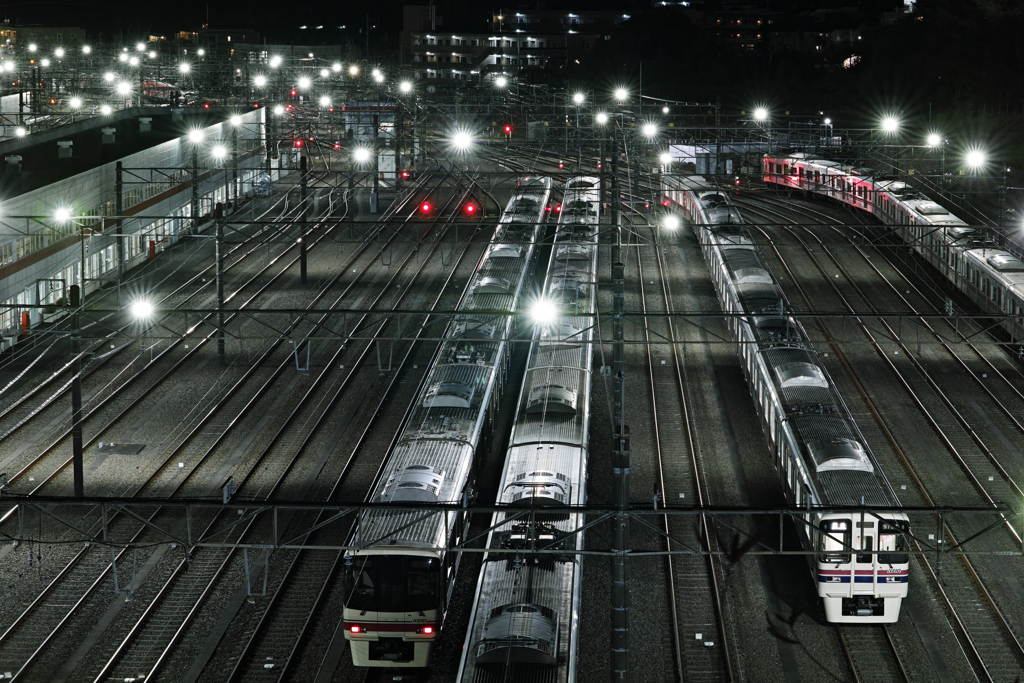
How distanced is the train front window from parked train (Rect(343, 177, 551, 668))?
0.01 m

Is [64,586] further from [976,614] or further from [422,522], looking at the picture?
[976,614]

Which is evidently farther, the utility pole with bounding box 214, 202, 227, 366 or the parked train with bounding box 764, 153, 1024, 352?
the parked train with bounding box 764, 153, 1024, 352

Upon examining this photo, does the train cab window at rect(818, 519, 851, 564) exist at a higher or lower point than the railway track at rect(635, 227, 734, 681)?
higher

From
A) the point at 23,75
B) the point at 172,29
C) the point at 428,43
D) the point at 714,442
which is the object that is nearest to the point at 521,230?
the point at 714,442

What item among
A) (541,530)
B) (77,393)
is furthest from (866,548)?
(77,393)

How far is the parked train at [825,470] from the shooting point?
642 inches

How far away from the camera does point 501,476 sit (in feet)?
64.1

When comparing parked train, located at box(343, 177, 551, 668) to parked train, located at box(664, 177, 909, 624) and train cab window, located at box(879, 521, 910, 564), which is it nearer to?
parked train, located at box(664, 177, 909, 624)

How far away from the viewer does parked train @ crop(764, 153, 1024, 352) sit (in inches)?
1127

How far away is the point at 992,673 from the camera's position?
15555 millimetres

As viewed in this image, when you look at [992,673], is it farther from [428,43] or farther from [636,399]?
[428,43]

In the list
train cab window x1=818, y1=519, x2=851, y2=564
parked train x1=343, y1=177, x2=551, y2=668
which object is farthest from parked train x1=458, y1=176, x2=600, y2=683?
train cab window x1=818, y1=519, x2=851, y2=564

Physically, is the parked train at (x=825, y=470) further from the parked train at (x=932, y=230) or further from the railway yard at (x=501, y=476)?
the parked train at (x=932, y=230)

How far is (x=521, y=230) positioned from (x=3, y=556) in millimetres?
19271
